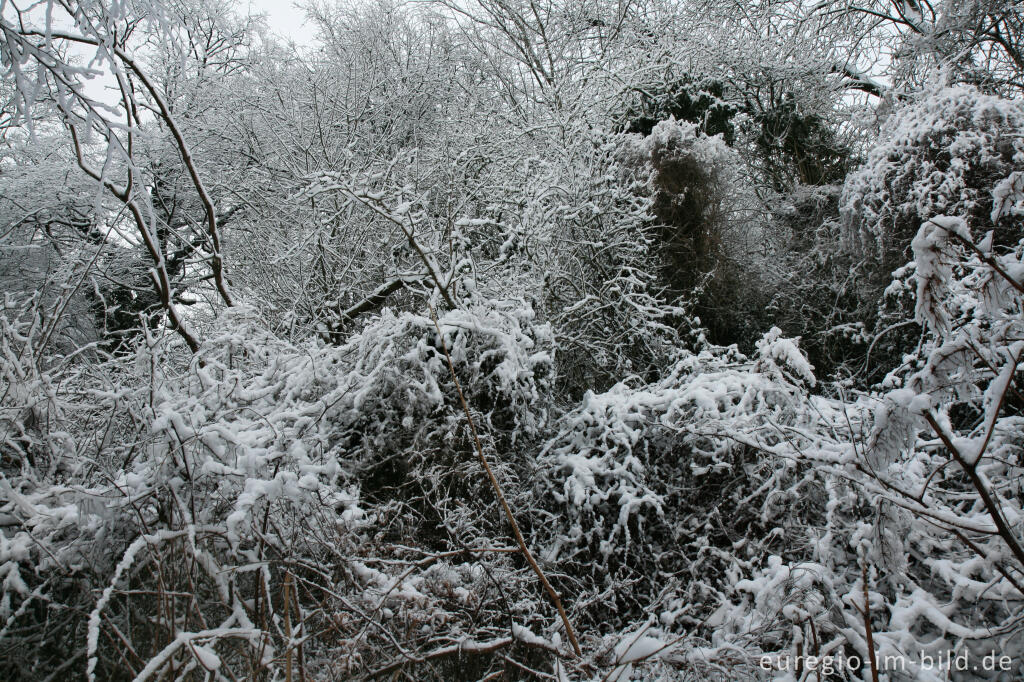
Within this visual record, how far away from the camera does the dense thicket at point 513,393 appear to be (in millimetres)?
1822

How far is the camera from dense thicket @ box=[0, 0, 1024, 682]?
1822 millimetres

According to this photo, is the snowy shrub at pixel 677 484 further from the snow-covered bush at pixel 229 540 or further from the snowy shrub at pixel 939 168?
the snowy shrub at pixel 939 168

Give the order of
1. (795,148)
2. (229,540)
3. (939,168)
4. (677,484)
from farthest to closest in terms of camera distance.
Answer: (795,148), (939,168), (677,484), (229,540)

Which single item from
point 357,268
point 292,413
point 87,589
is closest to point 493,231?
point 357,268

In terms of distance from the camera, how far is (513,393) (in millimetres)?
3410

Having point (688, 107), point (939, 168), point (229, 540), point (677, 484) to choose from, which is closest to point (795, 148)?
point (688, 107)

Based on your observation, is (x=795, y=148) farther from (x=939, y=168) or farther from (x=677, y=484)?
(x=677, y=484)

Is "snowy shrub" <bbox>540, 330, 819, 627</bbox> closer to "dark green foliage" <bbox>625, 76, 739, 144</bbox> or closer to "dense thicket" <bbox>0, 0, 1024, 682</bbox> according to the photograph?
"dense thicket" <bbox>0, 0, 1024, 682</bbox>

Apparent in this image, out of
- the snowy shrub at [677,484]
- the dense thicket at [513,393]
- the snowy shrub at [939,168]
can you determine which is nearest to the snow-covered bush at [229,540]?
the dense thicket at [513,393]

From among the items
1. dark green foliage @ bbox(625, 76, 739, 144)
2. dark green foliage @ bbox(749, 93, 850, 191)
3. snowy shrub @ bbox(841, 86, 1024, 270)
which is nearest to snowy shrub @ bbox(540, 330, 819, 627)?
snowy shrub @ bbox(841, 86, 1024, 270)

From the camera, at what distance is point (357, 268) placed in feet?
17.4

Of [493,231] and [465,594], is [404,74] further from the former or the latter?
[465,594]

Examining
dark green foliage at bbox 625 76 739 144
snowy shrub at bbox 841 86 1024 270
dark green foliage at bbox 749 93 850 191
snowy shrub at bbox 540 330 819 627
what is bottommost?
snowy shrub at bbox 540 330 819 627

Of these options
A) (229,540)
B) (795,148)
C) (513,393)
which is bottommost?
(229,540)
